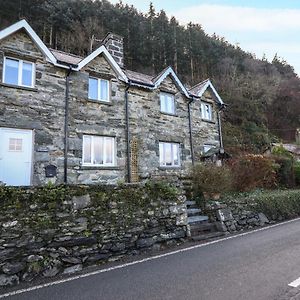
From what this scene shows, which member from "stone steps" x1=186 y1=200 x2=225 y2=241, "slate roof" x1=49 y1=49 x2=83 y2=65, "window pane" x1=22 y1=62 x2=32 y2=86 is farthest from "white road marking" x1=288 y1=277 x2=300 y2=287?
"slate roof" x1=49 y1=49 x2=83 y2=65

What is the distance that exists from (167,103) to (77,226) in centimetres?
1171

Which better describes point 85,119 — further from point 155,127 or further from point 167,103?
point 167,103

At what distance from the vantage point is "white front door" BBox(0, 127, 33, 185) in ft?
35.8

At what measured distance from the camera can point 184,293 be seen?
4441 millimetres

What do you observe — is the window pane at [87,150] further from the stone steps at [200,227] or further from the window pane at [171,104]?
the window pane at [171,104]

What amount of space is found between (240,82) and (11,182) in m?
30.6

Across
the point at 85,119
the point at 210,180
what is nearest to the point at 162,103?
the point at 85,119

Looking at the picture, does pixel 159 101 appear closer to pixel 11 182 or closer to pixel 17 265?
pixel 11 182

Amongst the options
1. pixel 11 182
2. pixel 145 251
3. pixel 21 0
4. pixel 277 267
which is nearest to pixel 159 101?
pixel 11 182

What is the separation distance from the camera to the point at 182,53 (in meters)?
36.2

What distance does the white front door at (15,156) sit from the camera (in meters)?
10.9

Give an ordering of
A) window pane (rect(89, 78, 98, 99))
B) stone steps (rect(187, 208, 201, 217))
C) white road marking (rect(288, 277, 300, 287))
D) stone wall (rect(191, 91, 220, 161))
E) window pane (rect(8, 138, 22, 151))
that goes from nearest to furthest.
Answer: white road marking (rect(288, 277, 300, 287)) → stone steps (rect(187, 208, 201, 217)) → window pane (rect(8, 138, 22, 151)) → window pane (rect(89, 78, 98, 99)) → stone wall (rect(191, 91, 220, 161))

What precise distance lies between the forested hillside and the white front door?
15.2 m

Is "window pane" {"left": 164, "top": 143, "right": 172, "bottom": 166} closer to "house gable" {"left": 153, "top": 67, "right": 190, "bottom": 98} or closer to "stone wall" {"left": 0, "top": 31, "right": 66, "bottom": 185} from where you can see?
"house gable" {"left": 153, "top": 67, "right": 190, "bottom": 98}
